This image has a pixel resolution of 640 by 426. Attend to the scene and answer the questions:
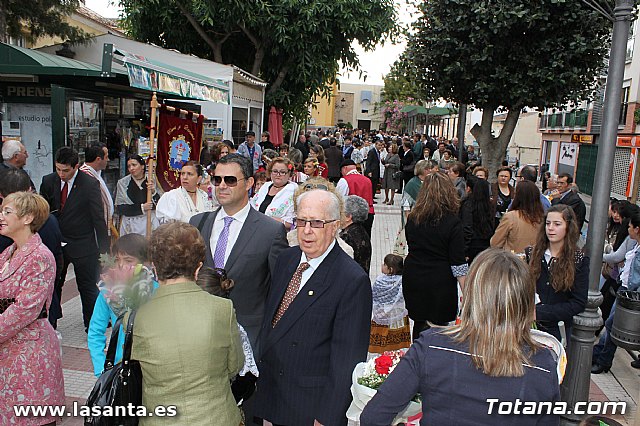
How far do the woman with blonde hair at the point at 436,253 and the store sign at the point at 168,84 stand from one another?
14.3 feet

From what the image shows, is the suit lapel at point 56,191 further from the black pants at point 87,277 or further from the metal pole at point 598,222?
the metal pole at point 598,222

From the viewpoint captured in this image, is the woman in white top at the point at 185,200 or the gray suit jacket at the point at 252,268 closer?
the gray suit jacket at the point at 252,268

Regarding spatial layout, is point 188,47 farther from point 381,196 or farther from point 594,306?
point 594,306

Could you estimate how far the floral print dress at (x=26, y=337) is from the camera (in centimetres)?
318

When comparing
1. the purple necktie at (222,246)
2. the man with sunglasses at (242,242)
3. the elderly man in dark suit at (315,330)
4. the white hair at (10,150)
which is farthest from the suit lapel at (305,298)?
the white hair at (10,150)

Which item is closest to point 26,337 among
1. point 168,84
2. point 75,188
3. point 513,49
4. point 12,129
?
point 75,188

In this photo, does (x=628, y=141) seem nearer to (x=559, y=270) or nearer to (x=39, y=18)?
(x=39, y=18)

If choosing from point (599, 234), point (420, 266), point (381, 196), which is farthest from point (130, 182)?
point (381, 196)

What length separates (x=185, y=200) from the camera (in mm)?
6008

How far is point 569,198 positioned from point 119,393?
23.8 ft

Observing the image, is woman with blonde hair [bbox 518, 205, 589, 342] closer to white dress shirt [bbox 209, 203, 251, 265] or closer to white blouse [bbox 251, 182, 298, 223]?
white dress shirt [bbox 209, 203, 251, 265]

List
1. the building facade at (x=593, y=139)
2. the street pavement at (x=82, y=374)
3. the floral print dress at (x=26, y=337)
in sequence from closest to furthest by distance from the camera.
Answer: the floral print dress at (x=26, y=337), the street pavement at (x=82, y=374), the building facade at (x=593, y=139)

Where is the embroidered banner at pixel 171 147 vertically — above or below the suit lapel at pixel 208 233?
above

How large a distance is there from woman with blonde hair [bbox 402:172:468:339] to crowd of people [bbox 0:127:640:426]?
0.01 meters
